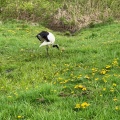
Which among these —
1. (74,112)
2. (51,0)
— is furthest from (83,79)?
(51,0)

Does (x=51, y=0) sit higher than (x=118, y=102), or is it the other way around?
(x=51, y=0)

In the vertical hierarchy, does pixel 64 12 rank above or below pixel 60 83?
above

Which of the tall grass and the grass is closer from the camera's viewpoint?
the grass

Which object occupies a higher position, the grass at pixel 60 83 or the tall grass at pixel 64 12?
the tall grass at pixel 64 12

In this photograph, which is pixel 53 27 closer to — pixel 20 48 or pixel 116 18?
pixel 116 18

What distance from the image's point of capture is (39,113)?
4578mm

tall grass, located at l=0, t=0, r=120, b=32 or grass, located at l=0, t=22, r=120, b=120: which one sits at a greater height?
tall grass, located at l=0, t=0, r=120, b=32

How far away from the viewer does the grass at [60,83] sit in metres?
4.64

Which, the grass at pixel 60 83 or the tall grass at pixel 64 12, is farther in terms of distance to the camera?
the tall grass at pixel 64 12

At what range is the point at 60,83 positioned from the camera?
6.34 meters

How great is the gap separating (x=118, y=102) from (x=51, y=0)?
17.5 metres

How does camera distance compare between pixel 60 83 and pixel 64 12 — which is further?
pixel 64 12

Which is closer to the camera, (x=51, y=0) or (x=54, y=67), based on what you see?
(x=54, y=67)

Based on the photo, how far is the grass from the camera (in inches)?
183
